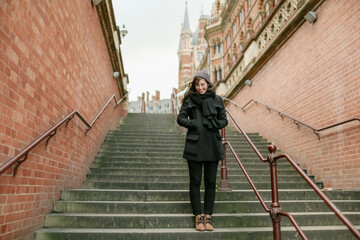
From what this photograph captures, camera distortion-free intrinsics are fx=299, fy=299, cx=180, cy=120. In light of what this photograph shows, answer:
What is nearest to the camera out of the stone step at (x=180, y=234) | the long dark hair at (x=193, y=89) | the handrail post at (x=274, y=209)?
the handrail post at (x=274, y=209)

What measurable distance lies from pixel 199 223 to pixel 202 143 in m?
0.90

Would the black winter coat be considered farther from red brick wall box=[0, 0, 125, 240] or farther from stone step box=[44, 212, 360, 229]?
red brick wall box=[0, 0, 125, 240]

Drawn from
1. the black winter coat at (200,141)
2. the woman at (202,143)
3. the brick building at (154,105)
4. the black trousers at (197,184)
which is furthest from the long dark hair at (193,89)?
the brick building at (154,105)

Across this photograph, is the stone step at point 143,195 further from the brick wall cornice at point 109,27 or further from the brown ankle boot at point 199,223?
the brick wall cornice at point 109,27

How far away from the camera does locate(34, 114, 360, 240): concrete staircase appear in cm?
329

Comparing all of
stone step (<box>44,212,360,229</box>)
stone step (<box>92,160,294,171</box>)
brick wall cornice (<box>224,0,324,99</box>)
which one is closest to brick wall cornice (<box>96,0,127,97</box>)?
stone step (<box>92,160,294,171</box>)

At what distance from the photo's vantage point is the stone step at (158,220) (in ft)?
11.2

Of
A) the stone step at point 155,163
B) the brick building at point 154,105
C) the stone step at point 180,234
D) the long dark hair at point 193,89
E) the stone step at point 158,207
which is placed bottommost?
the stone step at point 180,234

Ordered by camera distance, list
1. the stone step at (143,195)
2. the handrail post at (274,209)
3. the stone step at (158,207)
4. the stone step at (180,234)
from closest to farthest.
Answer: the handrail post at (274,209)
the stone step at (180,234)
the stone step at (158,207)
the stone step at (143,195)

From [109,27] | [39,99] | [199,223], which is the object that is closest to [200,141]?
[199,223]

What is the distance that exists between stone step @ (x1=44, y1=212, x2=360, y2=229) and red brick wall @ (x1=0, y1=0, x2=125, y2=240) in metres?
0.30

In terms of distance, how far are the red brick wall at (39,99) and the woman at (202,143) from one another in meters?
1.54

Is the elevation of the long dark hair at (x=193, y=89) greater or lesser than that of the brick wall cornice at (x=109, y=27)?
lesser

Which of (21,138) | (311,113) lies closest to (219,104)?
(21,138)
